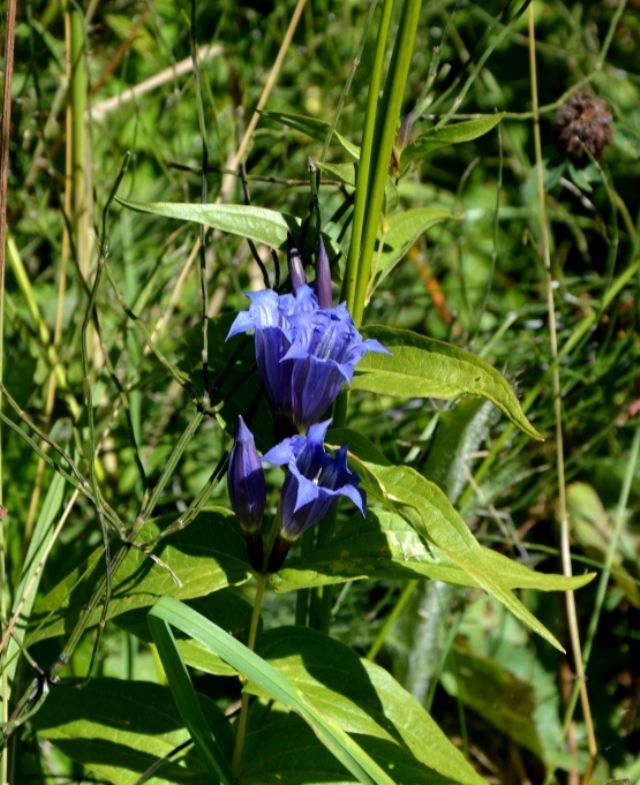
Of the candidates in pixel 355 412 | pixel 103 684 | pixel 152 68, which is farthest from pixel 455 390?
pixel 152 68

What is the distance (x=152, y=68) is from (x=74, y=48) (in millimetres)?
651

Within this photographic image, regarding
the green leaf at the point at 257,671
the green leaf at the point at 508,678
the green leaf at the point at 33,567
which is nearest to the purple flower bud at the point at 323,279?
the green leaf at the point at 257,671

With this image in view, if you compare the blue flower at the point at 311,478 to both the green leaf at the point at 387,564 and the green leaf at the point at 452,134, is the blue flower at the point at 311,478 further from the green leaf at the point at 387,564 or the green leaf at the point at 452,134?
the green leaf at the point at 452,134

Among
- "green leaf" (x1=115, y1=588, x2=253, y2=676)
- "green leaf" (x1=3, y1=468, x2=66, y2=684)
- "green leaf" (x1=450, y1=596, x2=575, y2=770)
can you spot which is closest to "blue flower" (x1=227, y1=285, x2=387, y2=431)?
"green leaf" (x1=115, y1=588, x2=253, y2=676)

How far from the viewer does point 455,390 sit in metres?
0.98

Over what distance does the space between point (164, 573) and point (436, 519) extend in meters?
0.27

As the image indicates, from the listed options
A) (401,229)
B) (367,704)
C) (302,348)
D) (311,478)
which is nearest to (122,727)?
(367,704)

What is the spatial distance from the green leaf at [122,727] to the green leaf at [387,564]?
0.23 m

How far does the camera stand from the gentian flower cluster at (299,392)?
948mm

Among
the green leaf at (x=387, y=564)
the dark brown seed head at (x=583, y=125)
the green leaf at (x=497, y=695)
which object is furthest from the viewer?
the dark brown seed head at (x=583, y=125)

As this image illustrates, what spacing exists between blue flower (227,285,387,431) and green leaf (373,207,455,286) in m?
0.17

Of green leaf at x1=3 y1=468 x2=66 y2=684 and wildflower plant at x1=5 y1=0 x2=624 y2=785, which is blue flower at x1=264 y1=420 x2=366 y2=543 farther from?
green leaf at x1=3 y1=468 x2=66 y2=684

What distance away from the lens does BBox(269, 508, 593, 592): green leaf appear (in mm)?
989

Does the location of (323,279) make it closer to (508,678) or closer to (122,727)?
(122,727)
